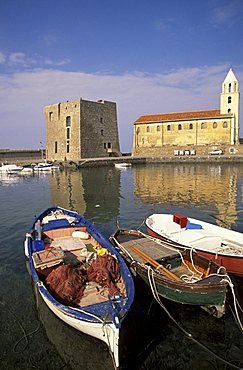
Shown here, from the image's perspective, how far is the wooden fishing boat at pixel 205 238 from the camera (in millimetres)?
7489

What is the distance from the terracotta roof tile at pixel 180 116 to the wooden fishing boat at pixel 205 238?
45.5 metres

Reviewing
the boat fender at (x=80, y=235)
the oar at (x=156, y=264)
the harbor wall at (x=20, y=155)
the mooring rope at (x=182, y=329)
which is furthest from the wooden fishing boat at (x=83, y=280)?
the harbor wall at (x=20, y=155)

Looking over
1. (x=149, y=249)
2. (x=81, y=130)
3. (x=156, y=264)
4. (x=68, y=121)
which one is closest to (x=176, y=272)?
(x=156, y=264)

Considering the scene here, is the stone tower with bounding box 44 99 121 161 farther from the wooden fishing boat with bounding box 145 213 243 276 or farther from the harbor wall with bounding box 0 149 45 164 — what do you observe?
the wooden fishing boat with bounding box 145 213 243 276

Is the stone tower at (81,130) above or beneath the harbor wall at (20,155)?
above

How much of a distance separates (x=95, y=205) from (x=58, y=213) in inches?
267

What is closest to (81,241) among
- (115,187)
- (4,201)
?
(4,201)

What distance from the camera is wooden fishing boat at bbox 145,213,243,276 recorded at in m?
7.49

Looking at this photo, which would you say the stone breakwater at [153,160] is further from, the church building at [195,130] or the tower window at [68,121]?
the tower window at [68,121]

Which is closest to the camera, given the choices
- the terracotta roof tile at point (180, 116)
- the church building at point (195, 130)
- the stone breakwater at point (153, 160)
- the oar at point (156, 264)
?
the oar at point (156, 264)

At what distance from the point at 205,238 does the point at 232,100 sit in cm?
4921

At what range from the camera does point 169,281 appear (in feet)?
19.5

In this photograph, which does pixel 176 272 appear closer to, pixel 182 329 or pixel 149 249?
pixel 149 249

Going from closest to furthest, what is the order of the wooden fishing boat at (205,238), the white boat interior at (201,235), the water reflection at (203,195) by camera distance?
the wooden fishing boat at (205,238)
the white boat interior at (201,235)
the water reflection at (203,195)
